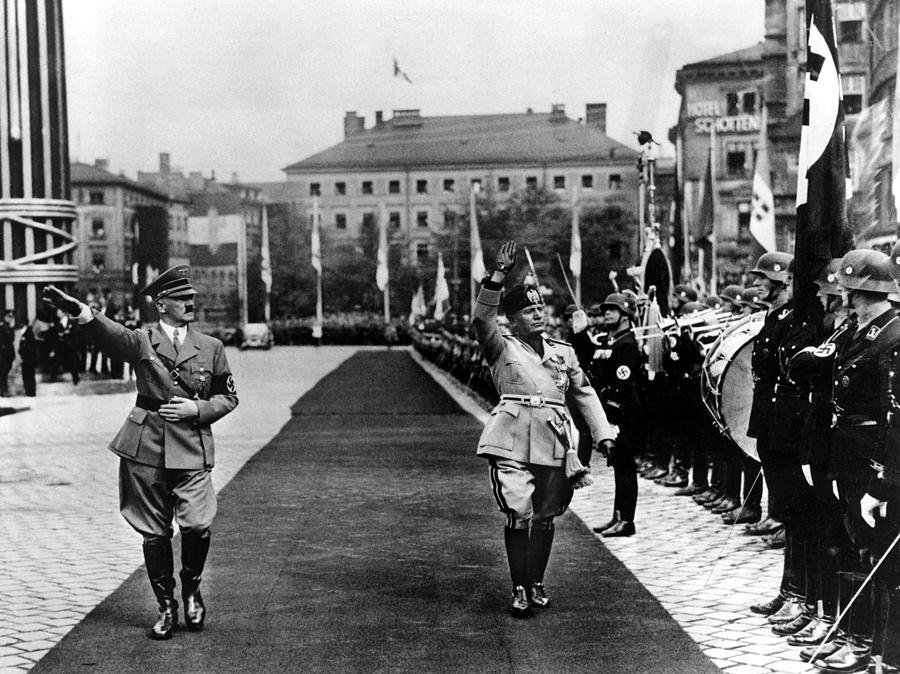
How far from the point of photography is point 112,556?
8383 mm

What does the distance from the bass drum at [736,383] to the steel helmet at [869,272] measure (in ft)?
9.79

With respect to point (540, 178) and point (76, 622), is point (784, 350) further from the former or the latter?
point (540, 178)

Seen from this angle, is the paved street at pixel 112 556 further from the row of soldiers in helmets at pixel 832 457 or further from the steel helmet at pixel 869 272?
the steel helmet at pixel 869 272

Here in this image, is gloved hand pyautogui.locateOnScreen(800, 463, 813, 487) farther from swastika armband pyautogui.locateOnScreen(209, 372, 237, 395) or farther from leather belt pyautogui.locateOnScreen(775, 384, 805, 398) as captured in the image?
swastika armband pyautogui.locateOnScreen(209, 372, 237, 395)

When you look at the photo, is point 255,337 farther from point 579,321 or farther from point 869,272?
point 869,272

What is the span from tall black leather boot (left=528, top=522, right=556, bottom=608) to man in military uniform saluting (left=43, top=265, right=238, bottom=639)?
5.48ft

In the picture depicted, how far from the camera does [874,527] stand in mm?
5121

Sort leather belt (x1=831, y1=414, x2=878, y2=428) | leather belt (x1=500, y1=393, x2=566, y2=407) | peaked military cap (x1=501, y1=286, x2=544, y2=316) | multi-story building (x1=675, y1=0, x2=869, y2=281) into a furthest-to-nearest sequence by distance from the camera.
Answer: multi-story building (x1=675, y1=0, x2=869, y2=281)
peaked military cap (x1=501, y1=286, x2=544, y2=316)
leather belt (x1=500, y1=393, x2=566, y2=407)
leather belt (x1=831, y1=414, x2=878, y2=428)

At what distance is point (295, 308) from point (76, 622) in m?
62.7

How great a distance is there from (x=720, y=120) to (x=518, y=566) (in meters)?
45.5

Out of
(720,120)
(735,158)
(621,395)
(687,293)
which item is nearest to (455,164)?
(720,120)

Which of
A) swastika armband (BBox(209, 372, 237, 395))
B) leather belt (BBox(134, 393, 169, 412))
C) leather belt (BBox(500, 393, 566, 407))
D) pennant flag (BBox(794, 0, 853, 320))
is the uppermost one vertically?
pennant flag (BBox(794, 0, 853, 320))

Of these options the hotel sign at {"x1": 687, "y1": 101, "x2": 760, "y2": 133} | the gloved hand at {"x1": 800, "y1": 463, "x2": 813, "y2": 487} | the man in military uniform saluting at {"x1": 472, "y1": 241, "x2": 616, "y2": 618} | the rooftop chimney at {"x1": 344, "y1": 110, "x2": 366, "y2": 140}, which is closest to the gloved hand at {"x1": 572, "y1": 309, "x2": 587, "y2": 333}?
the man in military uniform saluting at {"x1": 472, "y1": 241, "x2": 616, "y2": 618}

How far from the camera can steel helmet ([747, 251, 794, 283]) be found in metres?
7.44
